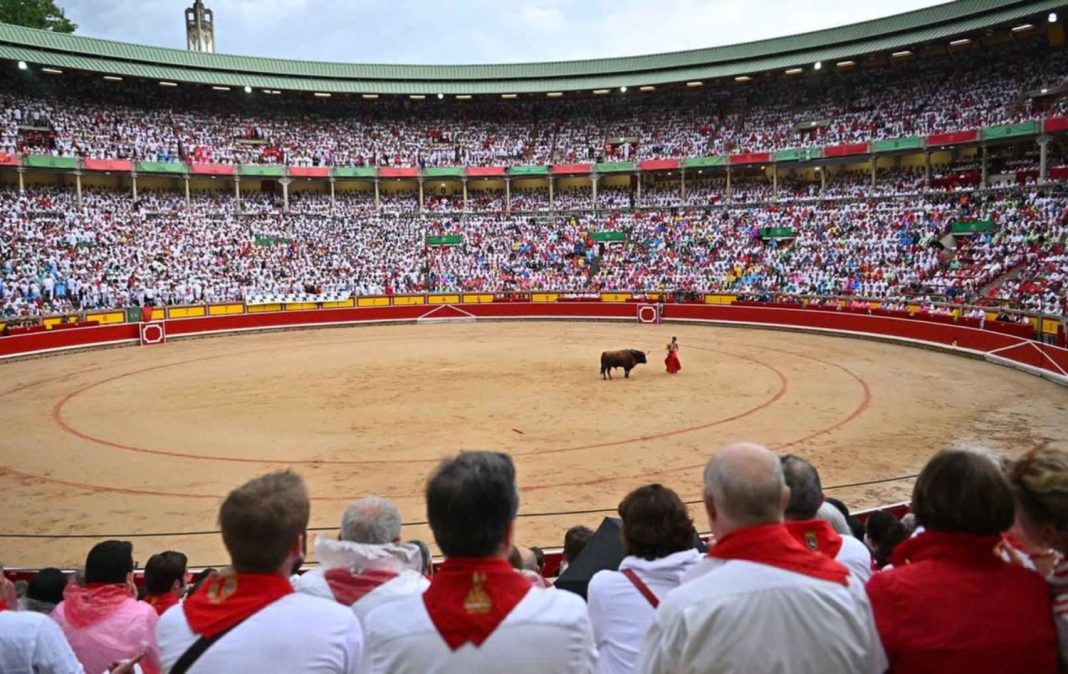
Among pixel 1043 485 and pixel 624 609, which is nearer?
pixel 1043 485

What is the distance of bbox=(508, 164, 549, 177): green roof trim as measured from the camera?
181ft

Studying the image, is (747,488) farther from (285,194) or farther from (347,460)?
(285,194)

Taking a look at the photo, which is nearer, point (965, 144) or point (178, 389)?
point (178, 389)

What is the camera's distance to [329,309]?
4012 cm

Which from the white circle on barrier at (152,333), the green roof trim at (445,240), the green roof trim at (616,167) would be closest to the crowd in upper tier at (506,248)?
the green roof trim at (445,240)

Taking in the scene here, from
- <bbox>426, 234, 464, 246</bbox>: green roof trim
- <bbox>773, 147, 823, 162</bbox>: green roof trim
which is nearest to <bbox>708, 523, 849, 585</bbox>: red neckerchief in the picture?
<bbox>773, 147, 823, 162</bbox>: green roof trim

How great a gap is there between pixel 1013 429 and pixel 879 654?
620 inches

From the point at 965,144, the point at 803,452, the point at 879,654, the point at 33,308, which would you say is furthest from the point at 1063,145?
the point at 33,308

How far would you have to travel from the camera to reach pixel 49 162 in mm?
44969

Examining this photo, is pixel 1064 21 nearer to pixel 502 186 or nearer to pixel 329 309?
pixel 502 186

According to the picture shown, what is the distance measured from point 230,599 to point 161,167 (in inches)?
2068

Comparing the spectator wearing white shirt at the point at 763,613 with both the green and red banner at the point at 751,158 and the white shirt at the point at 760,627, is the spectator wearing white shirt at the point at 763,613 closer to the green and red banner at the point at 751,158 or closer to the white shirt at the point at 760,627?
the white shirt at the point at 760,627

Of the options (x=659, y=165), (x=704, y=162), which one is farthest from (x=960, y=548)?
(x=659, y=165)

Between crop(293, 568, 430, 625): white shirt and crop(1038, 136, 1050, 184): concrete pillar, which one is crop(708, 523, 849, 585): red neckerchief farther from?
crop(1038, 136, 1050, 184): concrete pillar
